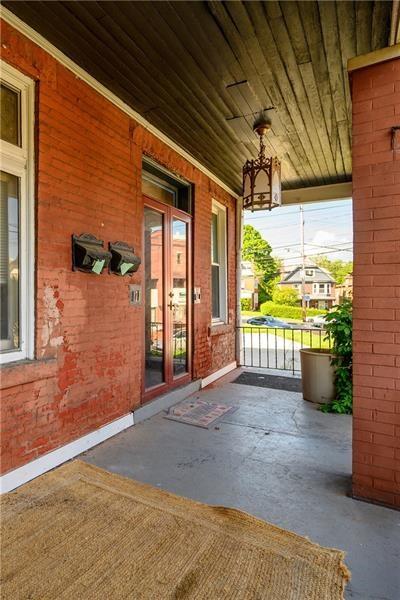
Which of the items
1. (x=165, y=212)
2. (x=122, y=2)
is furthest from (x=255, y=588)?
(x=165, y=212)

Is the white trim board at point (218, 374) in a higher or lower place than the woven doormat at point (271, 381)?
higher

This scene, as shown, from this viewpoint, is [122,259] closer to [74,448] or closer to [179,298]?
[179,298]

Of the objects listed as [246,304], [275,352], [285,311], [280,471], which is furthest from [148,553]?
[246,304]

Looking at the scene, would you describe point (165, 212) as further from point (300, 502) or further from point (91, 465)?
point (300, 502)

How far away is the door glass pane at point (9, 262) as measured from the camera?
2.26 metres

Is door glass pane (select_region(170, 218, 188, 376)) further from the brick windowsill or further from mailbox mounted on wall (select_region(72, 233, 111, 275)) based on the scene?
the brick windowsill

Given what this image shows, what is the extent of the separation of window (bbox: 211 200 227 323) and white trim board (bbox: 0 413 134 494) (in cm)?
291

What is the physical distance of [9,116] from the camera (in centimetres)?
229

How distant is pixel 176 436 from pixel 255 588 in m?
1.70

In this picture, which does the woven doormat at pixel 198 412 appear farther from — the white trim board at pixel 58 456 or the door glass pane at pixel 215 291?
the door glass pane at pixel 215 291

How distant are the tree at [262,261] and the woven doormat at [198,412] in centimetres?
2789

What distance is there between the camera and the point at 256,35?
2285mm

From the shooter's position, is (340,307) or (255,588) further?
(340,307)

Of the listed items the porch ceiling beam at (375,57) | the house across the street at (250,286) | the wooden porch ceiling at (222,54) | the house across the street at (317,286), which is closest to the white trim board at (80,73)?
the wooden porch ceiling at (222,54)
